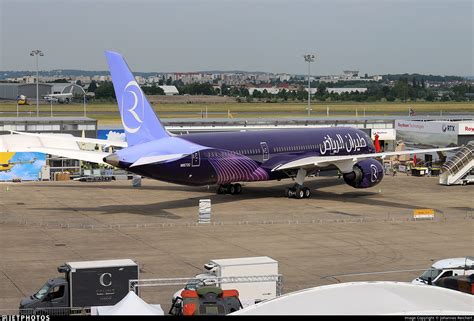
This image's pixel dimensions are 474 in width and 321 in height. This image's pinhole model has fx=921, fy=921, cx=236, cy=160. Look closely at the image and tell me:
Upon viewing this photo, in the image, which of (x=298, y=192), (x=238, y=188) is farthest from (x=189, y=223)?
(x=298, y=192)

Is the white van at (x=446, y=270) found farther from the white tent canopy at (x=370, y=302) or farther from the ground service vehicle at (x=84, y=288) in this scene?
the ground service vehicle at (x=84, y=288)

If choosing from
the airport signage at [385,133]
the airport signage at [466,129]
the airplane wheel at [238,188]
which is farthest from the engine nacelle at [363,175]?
the airport signage at [385,133]

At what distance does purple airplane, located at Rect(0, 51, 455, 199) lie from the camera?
2030 inches

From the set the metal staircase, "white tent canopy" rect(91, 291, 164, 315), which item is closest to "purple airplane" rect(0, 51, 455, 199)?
the metal staircase

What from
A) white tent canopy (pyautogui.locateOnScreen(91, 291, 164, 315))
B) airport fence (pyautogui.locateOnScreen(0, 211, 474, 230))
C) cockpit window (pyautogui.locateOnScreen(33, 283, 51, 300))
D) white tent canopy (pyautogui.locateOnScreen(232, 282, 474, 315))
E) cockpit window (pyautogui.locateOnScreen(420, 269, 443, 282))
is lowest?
airport fence (pyautogui.locateOnScreen(0, 211, 474, 230))

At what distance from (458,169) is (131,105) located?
2765 cm

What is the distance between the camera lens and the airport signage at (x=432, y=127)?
85312mm

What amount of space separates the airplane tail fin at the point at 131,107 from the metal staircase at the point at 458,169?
82.3 feet

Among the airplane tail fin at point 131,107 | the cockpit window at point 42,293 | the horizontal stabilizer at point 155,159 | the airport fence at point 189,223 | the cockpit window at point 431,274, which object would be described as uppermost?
the airplane tail fin at point 131,107

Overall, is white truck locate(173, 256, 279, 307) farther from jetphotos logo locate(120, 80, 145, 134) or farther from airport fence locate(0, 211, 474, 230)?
jetphotos logo locate(120, 80, 145, 134)

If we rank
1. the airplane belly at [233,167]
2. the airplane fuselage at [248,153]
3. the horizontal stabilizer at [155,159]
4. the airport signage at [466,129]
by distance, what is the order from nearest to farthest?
the horizontal stabilizer at [155,159] < the airplane fuselage at [248,153] < the airplane belly at [233,167] < the airport signage at [466,129]

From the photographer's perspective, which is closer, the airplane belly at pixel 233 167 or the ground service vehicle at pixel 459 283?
the ground service vehicle at pixel 459 283

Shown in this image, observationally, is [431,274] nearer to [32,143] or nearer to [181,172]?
[181,172]

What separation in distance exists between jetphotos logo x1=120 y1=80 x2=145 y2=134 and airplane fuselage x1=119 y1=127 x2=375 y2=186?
9.33 feet
